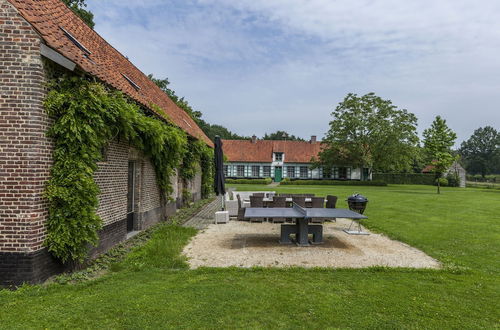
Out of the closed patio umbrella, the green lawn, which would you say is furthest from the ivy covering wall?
the closed patio umbrella

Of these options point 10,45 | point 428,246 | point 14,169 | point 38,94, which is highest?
point 10,45

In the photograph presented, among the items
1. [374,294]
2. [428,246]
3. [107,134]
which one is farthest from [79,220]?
[428,246]

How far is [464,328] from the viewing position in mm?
3443

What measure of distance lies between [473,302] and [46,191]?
6.47 m

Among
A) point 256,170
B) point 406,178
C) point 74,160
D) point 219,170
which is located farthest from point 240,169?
point 74,160

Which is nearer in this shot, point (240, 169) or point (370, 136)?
point (370, 136)

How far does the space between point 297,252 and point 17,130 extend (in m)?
5.63

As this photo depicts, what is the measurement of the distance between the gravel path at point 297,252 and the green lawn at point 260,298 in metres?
0.42

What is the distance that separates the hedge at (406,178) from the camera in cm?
4339

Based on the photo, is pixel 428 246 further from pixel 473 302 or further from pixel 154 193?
pixel 154 193

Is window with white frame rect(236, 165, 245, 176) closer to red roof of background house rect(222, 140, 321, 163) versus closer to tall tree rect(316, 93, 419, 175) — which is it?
red roof of background house rect(222, 140, 321, 163)

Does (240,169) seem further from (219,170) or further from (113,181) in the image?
(113,181)

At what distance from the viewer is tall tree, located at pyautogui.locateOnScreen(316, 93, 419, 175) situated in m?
36.8

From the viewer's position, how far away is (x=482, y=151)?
315ft
